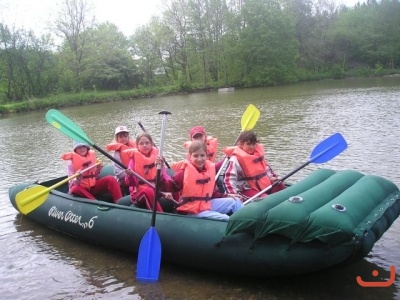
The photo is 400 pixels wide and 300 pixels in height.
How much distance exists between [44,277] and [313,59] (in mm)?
34595

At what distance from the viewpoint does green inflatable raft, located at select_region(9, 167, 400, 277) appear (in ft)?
8.71

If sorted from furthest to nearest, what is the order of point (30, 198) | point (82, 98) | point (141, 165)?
point (82, 98) → point (30, 198) → point (141, 165)

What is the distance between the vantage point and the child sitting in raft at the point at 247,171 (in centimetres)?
392

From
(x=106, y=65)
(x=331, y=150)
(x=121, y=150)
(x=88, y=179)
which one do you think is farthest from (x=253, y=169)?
(x=106, y=65)

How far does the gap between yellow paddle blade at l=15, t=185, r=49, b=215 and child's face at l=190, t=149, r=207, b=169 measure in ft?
5.62

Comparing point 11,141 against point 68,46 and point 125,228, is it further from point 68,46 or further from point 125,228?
point 68,46

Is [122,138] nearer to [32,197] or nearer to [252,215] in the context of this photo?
[32,197]

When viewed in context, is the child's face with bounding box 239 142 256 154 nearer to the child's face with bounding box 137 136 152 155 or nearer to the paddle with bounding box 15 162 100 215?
the child's face with bounding box 137 136 152 155

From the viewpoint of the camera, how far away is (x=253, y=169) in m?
3.94

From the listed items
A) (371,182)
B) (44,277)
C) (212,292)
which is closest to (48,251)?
(44,277)

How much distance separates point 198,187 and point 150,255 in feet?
2.25

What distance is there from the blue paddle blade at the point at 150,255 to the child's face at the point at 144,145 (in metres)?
1.12

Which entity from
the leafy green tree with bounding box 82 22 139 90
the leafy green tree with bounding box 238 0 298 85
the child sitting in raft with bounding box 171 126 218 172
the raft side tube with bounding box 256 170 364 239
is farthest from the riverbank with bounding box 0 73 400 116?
the raft side tube with bounding box 256 170 364 239

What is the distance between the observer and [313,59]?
116ft
